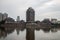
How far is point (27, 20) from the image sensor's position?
38.2 meters

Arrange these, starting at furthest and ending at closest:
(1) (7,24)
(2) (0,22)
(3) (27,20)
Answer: (3) (27,20) < (1) (7,24) < (2) (0,22)

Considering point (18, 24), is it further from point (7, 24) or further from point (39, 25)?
point (39, 25)

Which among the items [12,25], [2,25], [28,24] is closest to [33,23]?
[28,24]

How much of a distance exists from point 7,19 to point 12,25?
11.3 feet

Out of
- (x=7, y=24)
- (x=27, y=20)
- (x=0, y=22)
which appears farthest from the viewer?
(x=27, y=20)

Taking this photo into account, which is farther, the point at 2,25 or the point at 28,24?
the point at 28,24

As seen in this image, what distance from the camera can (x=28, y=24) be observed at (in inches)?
1405

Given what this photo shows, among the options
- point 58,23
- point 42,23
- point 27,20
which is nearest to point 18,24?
point 27,20

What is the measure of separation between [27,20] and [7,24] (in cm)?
553

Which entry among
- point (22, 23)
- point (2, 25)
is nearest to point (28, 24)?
point (22, 23)

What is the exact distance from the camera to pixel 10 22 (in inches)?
1481

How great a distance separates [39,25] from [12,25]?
662cm

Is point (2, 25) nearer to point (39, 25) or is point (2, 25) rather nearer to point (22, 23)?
point (22, 23)

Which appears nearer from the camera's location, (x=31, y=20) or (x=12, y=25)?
(x=12, y=25)
